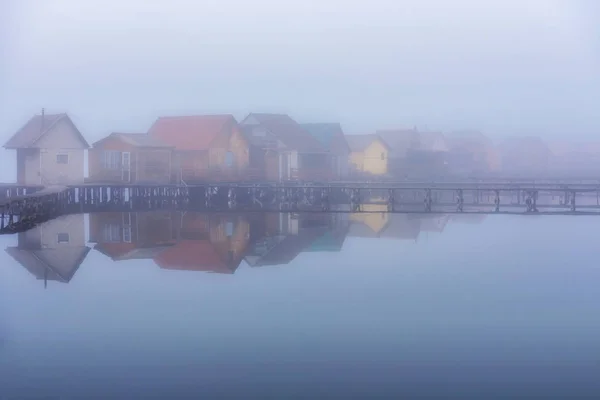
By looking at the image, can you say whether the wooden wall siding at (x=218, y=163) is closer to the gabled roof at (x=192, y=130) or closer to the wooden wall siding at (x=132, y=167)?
the gabled roof at (x=192, y=130)

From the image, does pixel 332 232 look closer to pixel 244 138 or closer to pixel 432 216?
pixel 432 216

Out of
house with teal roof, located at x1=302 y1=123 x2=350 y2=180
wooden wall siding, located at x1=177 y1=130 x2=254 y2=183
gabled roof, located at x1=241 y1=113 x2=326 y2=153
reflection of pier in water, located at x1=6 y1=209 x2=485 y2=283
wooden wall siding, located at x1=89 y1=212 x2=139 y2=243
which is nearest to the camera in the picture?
reflection of pier in water, located at x1=6 y1=209 x2=485 y2=283

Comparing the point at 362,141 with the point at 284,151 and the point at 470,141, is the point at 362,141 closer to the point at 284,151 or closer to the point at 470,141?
the point at 284,151

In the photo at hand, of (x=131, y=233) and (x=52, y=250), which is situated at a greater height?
(x=131, y=233)

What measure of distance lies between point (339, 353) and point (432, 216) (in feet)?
85.0

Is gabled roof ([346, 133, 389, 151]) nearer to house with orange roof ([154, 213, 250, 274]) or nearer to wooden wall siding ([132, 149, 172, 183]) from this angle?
wooden wall siding ([132, 149, 172, 183])

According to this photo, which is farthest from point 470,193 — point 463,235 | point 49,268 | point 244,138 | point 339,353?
point 339,353

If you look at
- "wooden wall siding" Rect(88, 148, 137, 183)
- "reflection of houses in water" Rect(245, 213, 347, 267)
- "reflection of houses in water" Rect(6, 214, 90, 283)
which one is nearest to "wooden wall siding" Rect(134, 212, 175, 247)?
"reflection of houses in water" Rect(6, 214, 90, 283)

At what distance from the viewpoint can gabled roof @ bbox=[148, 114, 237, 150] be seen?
46594 millimetres

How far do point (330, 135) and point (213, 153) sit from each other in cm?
1455

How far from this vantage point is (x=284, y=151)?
50.7 metres

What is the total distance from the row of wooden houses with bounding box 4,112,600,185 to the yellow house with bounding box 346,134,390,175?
0.28ft

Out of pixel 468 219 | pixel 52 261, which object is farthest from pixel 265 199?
pixel 52 261

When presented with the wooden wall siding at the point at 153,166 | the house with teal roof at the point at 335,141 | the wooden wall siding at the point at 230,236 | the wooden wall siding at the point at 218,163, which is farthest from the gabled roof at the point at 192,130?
the wooden wall siding at the point at 230,236
